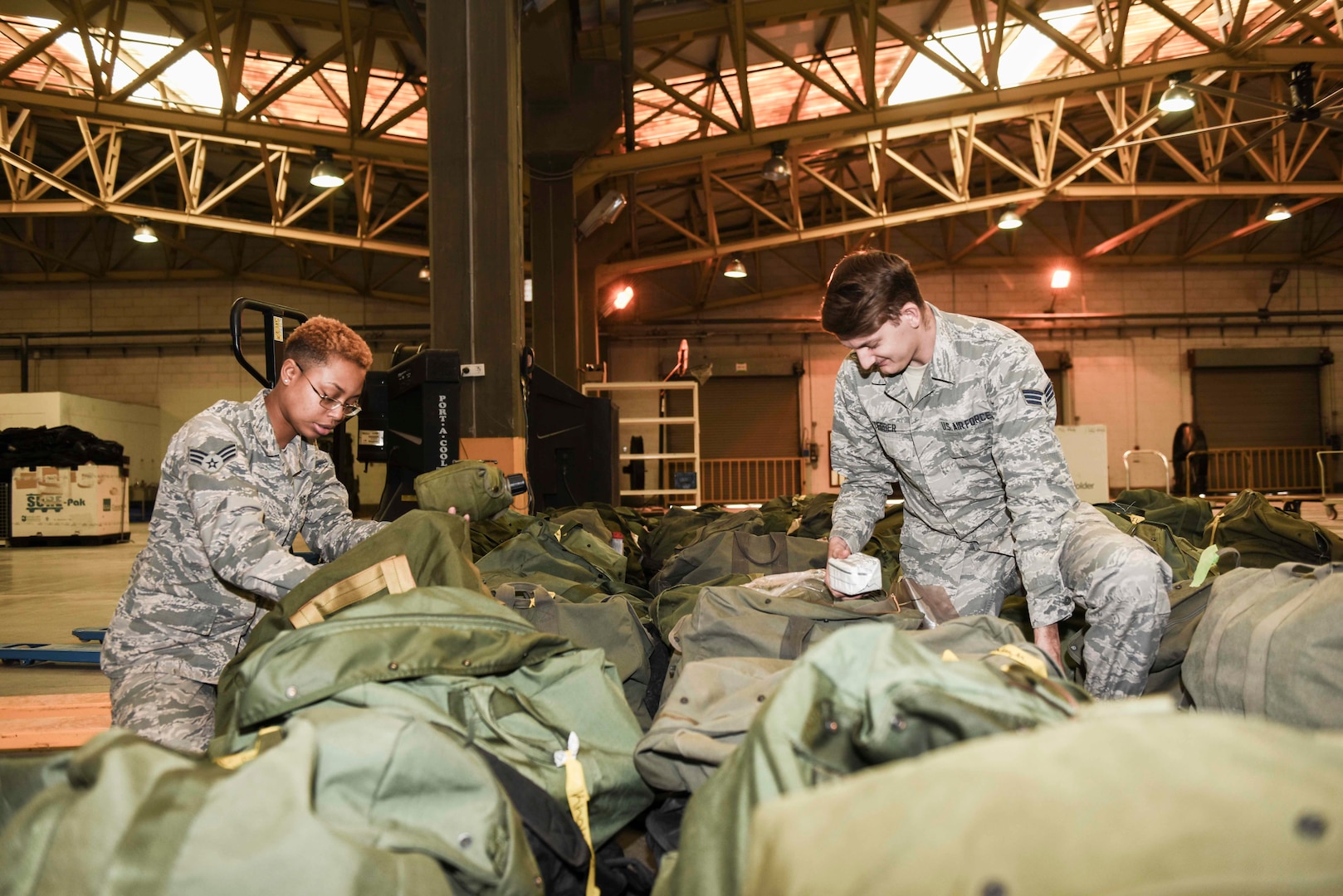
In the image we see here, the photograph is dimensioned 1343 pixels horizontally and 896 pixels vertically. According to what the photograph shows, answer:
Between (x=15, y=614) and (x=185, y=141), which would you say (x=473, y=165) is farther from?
(x=185, y=141)

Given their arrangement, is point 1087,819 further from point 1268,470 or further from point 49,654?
point 1268,470

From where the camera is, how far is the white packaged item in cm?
217

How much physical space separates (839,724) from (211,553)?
5.33 feet

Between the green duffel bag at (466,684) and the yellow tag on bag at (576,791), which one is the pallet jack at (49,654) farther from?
the yellow tag on bag at (576,791)

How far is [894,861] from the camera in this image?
69cm

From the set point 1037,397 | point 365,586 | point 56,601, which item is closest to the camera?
point 365,586

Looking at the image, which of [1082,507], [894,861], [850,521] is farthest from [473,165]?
[894,861]

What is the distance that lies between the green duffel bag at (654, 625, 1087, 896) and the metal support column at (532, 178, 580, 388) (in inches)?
327

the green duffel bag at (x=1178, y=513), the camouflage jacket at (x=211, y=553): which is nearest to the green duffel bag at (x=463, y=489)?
the camouflage jacket at (x=211, y=553)

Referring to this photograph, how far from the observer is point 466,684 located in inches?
55.9

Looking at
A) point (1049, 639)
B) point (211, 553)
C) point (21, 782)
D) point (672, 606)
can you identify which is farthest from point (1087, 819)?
point (211, 553)

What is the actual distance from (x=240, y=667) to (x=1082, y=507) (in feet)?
6.86

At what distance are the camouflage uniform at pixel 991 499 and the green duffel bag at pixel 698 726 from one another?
34.5 inches

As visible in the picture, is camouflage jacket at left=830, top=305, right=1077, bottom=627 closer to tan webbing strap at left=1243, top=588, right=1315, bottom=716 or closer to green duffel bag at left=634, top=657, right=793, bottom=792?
tan webbing strap at left=1243, top=588, right=1315, bottom=716
